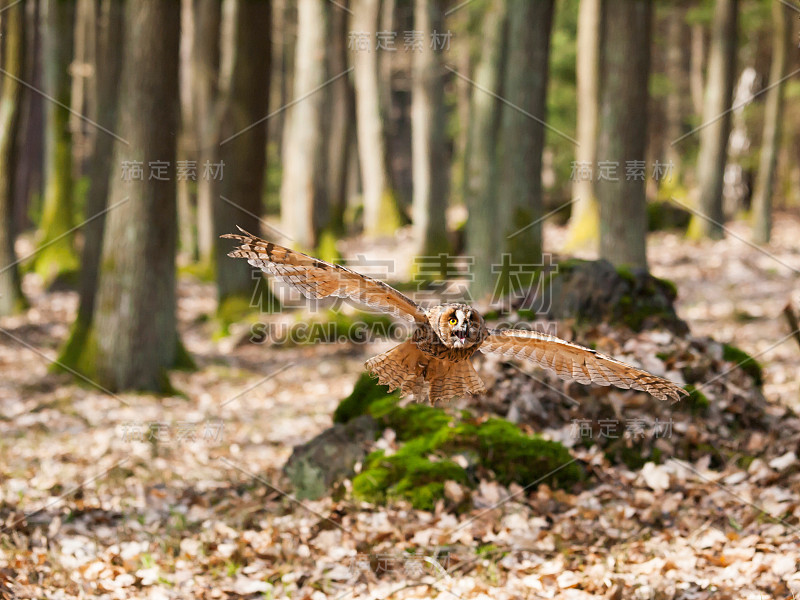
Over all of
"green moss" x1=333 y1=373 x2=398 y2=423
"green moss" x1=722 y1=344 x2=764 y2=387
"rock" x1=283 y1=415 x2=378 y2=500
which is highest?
"green moss" x1=722 y1=344 x2=764 y2=387

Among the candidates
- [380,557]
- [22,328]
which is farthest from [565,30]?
[380,557]

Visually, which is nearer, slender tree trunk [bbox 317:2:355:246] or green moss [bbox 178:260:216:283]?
green moss [bbox 178:260:216:283]

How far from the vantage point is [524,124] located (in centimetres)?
1119

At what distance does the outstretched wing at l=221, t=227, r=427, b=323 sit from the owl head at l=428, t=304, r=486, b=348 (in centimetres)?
17

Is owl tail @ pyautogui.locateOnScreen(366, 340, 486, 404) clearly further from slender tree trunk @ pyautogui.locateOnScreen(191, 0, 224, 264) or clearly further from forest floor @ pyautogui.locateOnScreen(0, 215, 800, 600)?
slender tree trunk @ pyautogui.locateOnScreen(191, 0, 224, 264)

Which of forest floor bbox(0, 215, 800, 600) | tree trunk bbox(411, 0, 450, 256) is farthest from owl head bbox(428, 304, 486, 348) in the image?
tree trunk bbox(411, 0, 450, 256)

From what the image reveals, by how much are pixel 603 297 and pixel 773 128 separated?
38.7ft

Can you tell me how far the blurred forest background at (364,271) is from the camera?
5.55 m

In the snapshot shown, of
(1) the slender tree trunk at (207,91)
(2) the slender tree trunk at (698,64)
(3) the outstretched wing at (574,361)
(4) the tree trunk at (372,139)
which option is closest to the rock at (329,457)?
(3) the outstretched wing at (574,361)

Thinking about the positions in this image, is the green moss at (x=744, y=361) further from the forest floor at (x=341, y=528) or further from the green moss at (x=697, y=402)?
the green moss at (x=697, y=402)

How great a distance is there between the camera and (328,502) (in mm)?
5914

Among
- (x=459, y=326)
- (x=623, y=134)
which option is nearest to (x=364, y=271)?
(x=623, y=134)

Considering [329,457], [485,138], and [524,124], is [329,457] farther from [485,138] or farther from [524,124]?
[485,138]

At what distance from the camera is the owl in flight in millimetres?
3617
